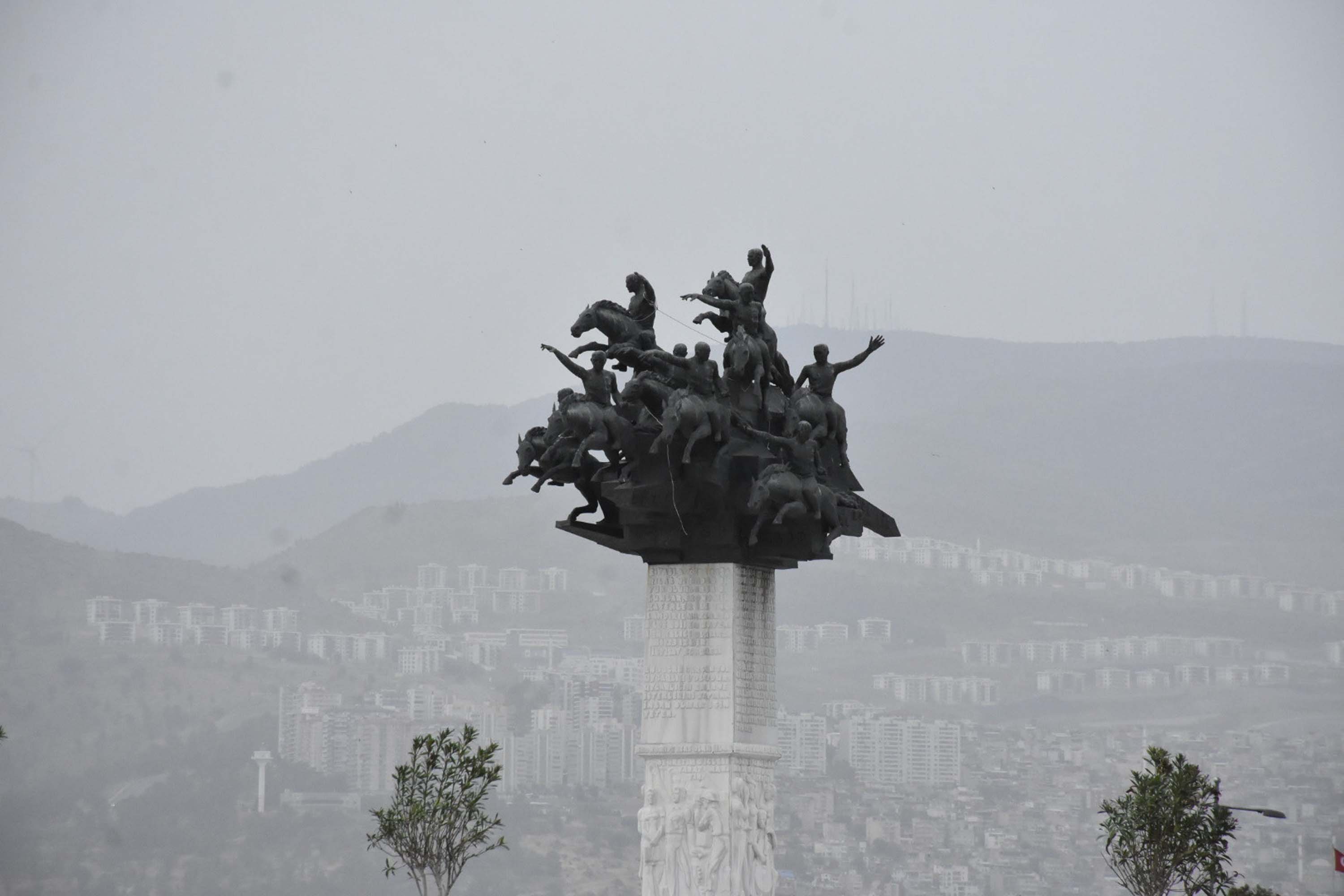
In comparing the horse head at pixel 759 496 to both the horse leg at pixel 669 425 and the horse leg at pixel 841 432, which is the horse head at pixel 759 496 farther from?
the horse leg at pixel 841 432

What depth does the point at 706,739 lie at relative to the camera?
24453mm

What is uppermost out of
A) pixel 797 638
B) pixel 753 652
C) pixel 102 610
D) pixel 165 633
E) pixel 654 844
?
pixel 102 610

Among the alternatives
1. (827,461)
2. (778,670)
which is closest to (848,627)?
(778,670)

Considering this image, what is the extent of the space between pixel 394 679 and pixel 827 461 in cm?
7649

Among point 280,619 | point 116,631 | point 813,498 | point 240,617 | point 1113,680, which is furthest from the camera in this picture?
point 1113,680

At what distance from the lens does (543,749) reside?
95.8m

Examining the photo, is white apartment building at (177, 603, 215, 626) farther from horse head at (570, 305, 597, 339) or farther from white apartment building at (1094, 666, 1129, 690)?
horse head at (570, 305, 597, 339)

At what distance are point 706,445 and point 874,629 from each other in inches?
3306

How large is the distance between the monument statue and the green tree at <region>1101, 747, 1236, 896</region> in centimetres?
762

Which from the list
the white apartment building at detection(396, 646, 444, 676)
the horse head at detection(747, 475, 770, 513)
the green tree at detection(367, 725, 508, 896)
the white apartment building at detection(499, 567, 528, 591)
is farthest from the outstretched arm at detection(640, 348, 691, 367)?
the white apartment building at detection(499, 567, 528, 591)

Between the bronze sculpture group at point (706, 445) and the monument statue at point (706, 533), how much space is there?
21mm

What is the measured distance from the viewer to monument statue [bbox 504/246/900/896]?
79.8 feet

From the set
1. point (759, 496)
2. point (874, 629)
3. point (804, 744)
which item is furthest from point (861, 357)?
point (874, 629)

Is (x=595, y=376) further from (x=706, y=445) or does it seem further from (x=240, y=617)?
(x=240, y=617)
